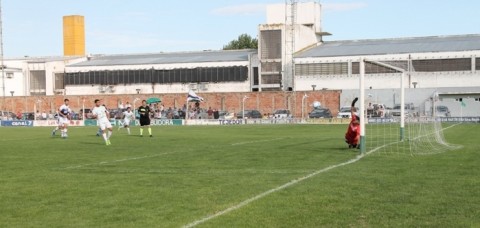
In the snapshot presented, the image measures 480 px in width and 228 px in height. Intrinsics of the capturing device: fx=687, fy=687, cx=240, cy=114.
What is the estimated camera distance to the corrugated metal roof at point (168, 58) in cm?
9656

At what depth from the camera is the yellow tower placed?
4813 inches

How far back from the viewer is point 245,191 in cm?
1289

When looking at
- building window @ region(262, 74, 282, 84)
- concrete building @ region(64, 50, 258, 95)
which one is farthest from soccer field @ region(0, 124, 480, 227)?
concrete building @ region(64, 50, 258, 95)

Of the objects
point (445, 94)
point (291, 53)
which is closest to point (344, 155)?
point (445, 94)

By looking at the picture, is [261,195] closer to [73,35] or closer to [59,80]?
[59,80]

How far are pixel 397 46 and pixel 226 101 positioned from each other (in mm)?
23187

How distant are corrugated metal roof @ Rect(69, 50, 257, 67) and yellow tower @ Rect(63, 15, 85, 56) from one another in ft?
Answer: 48.0

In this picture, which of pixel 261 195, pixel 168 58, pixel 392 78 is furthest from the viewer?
pixel 168 58

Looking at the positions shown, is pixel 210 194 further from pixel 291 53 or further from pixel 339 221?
→ pixel 291 53

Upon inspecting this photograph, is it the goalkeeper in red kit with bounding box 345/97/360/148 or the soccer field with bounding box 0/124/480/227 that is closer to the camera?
the soccer field with bounding box 0/124/480/227

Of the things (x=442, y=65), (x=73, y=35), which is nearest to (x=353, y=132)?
(x=442, y=65)

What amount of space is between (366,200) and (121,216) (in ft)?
13.4

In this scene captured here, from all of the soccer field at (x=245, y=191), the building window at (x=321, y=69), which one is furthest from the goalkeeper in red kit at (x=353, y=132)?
the building window at (x=321, y=69)

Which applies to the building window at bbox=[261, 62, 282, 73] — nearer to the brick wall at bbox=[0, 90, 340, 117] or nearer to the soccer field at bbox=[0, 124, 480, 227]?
the brick wall at bbox=[0, 90, 340, 117]
